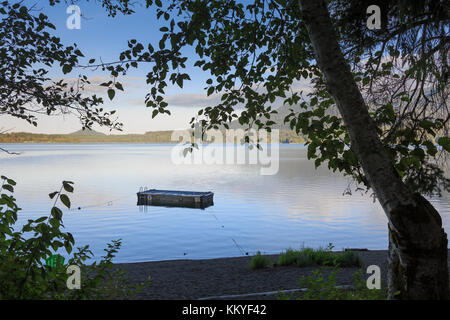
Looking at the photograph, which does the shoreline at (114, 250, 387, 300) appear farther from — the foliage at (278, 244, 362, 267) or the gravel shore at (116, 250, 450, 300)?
the foliage at (278, 244, 362, 267)

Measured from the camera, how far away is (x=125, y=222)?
34500 mm

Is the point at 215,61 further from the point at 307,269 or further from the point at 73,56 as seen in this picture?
the point at 307,269

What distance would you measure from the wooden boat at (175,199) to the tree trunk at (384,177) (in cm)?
3937

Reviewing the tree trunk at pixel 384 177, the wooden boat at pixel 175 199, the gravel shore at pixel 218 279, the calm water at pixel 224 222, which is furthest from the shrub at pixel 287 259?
the wooden boat at pixel 175 199

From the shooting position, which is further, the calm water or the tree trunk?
the calm water

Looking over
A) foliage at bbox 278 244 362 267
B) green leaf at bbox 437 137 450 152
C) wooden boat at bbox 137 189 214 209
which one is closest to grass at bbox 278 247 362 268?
foliage at bbox 278 244 362 267

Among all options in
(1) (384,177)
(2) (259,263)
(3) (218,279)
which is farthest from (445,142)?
(2) (259,263)

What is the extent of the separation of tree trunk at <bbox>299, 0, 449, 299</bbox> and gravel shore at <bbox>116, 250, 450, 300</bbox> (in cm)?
486

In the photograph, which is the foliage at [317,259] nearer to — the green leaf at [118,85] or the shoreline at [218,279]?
the shoreline at [218,279]

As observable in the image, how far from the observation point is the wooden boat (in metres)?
42.9

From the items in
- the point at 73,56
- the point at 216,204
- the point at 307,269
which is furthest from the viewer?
the point at 216,204

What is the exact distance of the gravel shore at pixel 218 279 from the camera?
30.6 ft

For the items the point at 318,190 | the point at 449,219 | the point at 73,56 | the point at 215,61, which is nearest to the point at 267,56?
the point at 215,61
